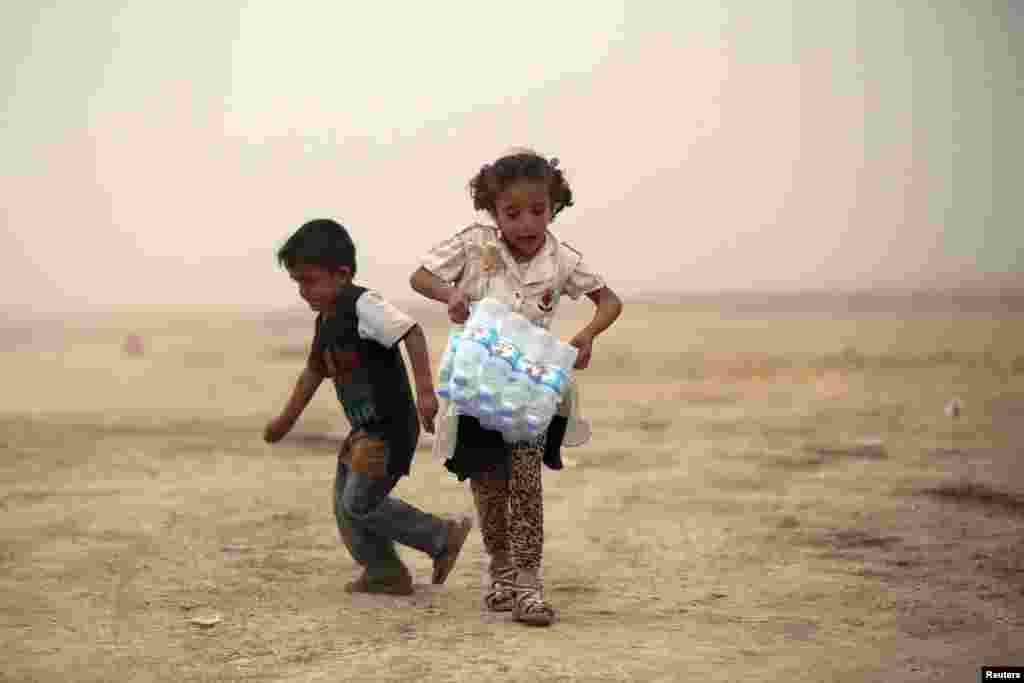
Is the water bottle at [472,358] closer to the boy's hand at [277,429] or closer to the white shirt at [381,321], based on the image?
the white shirt at [381,321]

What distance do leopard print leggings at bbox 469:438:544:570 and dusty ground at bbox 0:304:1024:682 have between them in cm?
25

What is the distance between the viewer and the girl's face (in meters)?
3.99

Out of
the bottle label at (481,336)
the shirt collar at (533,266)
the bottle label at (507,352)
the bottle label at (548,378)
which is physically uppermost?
the shirt collar at (533,266)

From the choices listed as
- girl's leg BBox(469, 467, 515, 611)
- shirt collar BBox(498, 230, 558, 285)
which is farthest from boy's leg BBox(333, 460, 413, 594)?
shirt collar BBox(498, 230, 558, 285)

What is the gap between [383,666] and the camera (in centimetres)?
340

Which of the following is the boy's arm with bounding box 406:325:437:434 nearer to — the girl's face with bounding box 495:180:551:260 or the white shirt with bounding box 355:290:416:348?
the white shirt with bounding box 355:290:416:348

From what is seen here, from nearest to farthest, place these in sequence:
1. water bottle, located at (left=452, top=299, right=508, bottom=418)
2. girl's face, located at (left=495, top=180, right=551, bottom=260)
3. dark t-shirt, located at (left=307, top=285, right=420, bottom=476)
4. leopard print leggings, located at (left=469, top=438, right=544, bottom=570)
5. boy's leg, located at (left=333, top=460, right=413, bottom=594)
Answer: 1. water bottle, located at (left=452, top=299, right=508, bottom=418)
2. girl's face, located at (left=495, top=180, right=551, bottom=260)
3. leopard print leggings, located at (left=469, top=438, right=544, bottom=570)
4. dark t-shirt, located at (left=307, top=285, right=420, bottom=476)
5. boy's leg, located at (left=333, top=460, right=413, bottom=594)

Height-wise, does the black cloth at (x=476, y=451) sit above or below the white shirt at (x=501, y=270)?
below

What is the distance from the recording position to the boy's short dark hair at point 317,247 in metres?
4.16

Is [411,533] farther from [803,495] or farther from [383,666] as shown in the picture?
[803,495]

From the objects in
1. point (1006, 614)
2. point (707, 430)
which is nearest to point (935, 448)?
point (707, 430)

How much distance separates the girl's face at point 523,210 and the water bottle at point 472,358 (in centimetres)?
31

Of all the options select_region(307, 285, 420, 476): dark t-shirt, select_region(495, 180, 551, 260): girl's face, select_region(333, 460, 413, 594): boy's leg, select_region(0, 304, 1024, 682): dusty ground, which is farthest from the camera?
select_region(333, 460, 413, 594): boy's leg

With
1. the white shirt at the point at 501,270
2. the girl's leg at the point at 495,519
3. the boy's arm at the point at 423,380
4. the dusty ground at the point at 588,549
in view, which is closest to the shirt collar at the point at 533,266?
the white shirt at the point at 501,270
